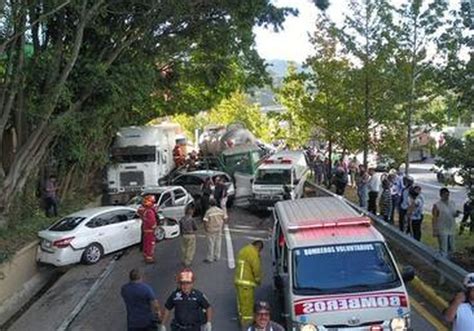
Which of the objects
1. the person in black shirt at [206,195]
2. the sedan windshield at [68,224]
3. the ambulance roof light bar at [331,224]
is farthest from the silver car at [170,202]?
the ambulance roof light bar at [331,224]

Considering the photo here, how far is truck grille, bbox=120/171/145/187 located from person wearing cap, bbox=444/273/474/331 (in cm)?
2592

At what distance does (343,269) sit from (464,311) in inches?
83.0

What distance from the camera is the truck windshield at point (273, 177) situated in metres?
28.3

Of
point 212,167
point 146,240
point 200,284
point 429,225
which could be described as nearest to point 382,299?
point 200,284

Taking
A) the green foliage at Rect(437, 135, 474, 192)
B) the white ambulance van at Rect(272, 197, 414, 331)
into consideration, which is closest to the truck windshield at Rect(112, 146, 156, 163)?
the green foliage at Rect(437, 135, 474, 192)

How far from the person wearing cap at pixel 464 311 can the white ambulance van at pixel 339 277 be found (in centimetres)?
104

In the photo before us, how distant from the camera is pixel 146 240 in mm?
18562

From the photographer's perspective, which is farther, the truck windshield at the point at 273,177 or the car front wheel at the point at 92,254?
the truck windshield at the point at 273,177

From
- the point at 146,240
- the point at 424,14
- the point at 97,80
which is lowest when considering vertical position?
the point at 146,240

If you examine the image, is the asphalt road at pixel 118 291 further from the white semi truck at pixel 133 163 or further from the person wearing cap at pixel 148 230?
the white semi truck at pixel 133 163

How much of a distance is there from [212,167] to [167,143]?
4.13 meters

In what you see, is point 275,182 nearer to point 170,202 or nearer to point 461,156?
point 170,202

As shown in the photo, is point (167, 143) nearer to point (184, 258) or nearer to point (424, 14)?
point (424, 14)

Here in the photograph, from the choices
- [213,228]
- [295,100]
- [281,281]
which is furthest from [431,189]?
[281,281]
